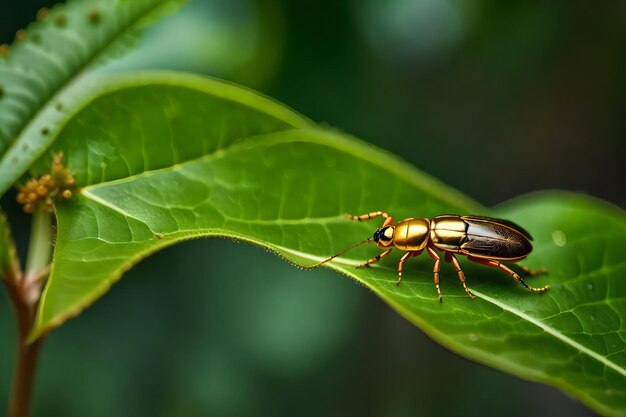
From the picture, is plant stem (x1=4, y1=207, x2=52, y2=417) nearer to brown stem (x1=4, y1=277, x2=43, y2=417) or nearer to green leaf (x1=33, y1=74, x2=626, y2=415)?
brown stem (x1=4, y1=277, x2=43, y2=417)

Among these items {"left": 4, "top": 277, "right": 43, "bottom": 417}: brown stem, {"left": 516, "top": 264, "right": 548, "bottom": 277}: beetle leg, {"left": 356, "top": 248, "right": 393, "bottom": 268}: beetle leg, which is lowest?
{"left": 4, "top": 277, "right": 43, "bottom": 417}: brown stem

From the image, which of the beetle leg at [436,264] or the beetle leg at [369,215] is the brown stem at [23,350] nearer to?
the beetle leg at [369,215]

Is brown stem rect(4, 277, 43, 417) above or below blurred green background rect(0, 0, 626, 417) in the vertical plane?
below

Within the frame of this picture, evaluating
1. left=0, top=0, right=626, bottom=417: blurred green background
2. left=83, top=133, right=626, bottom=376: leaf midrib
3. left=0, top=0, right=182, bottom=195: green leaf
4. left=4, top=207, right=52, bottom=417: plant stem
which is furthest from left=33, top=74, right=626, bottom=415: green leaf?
left=0, top=0, right=626, bottom=417: blurred green background

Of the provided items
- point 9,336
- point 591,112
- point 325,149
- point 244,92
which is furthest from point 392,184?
point 591,112

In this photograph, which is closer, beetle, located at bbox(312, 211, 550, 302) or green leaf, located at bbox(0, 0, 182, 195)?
green leaf, located at bbox(0, 0, 182, 195)

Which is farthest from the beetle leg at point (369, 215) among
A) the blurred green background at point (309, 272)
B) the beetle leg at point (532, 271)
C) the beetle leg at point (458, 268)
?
the blurred green background at point (309, 272)

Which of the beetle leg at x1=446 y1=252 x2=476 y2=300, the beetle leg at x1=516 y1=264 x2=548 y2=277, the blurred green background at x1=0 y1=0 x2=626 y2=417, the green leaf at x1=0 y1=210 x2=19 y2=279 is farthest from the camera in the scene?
the blurred green background at x1=0 y1=0 x2=626 y2=417
